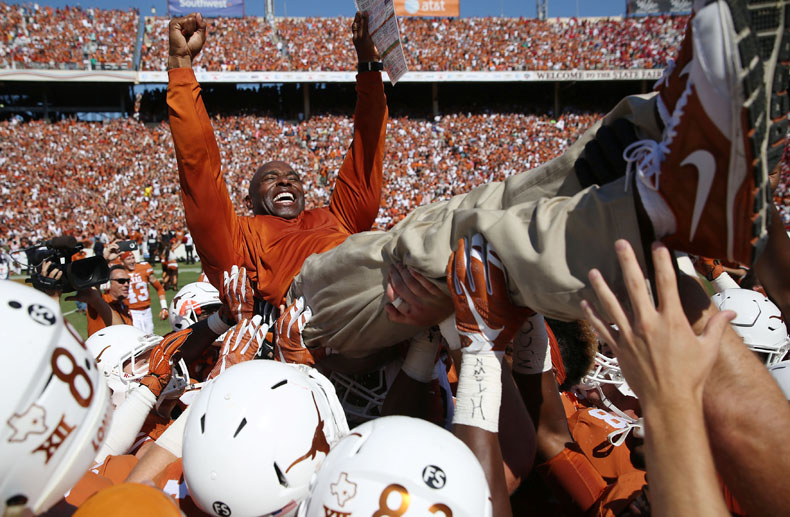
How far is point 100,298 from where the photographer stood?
4906 mm

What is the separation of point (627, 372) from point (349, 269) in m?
1.16

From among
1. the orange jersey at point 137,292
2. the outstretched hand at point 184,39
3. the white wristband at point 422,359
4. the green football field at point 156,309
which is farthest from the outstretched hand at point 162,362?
the orange jersey at point 137,292

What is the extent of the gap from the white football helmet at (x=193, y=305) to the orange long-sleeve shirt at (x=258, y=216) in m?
1.26

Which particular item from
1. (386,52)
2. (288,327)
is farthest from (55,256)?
(386,52)

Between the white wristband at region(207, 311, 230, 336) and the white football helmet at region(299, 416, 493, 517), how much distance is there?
1.77 m

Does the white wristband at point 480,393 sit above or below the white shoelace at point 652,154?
below

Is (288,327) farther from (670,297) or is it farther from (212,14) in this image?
(212,14)

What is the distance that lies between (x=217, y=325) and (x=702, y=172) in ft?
8.63

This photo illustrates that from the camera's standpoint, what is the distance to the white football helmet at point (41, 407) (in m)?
1.26

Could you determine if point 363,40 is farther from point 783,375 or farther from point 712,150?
point 783,375

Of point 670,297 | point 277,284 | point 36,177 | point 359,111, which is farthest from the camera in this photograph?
point 36,177

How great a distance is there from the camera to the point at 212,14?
2881 centimetres

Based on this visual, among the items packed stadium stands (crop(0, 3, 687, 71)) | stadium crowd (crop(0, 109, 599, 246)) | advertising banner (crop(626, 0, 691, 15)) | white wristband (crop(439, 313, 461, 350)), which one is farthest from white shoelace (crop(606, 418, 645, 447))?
advertising banner (crop(626, 0, 691, 15))

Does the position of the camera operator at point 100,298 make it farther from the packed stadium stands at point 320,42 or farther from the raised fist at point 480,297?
the packed stadium stands at point 320,42
